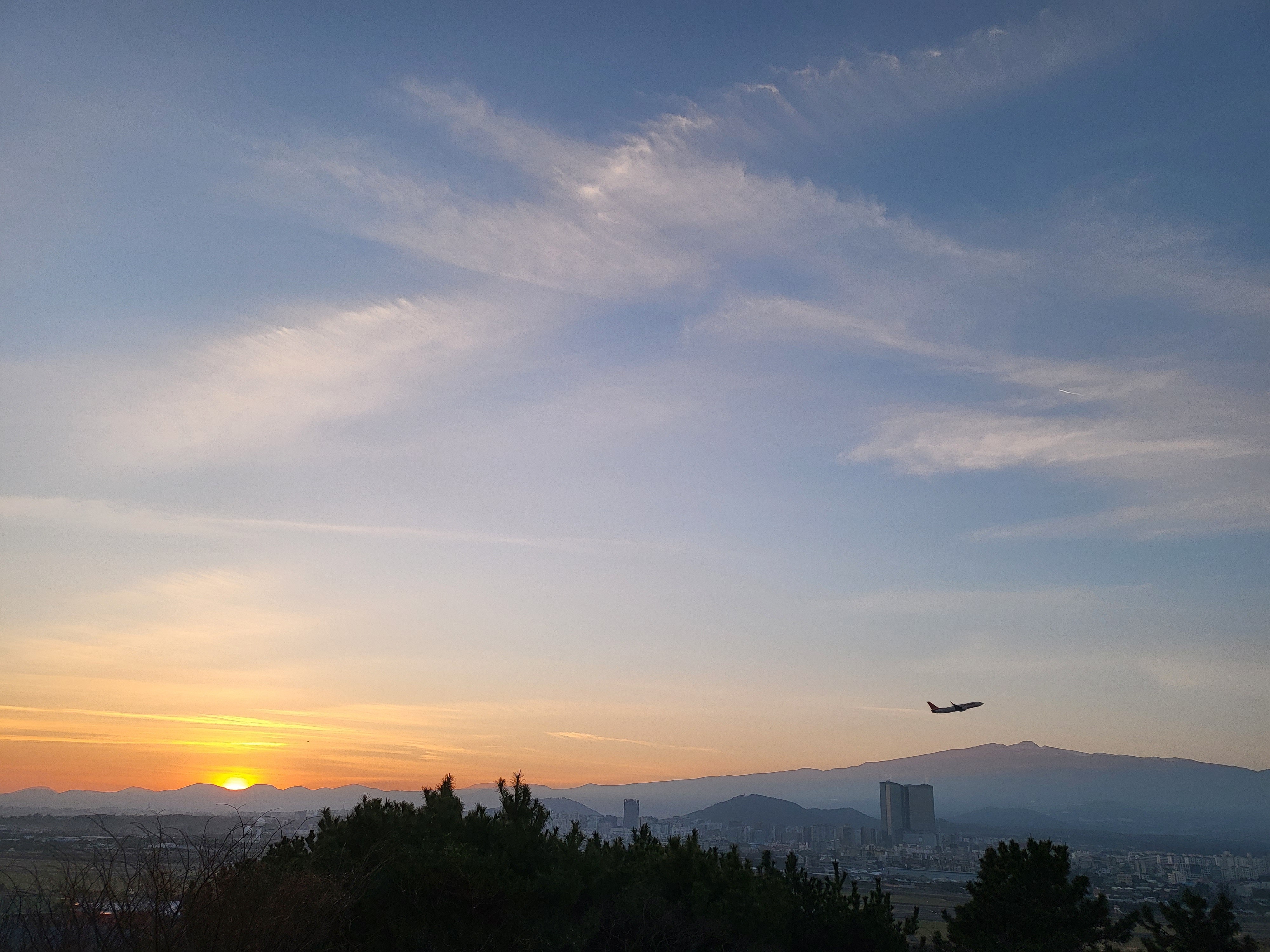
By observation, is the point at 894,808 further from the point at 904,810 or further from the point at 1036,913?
the point at 1036,913

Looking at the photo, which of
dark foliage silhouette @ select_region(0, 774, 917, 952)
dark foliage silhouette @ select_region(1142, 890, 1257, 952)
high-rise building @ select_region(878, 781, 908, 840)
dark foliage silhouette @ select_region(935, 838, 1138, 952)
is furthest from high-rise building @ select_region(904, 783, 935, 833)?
dark foliage silhouette @ select_region(0, 774, 917, 952)

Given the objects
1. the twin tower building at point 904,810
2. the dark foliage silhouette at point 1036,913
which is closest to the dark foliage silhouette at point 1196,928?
the dark foliage silhouette at point 1036,913

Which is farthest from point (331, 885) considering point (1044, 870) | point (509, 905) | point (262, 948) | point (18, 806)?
point (18, 806)

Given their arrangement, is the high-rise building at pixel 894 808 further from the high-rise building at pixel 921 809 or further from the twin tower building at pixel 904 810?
the high-rise building at pixel 921 809

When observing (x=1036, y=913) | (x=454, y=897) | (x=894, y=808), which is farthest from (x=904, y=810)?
(x=454, y=897)

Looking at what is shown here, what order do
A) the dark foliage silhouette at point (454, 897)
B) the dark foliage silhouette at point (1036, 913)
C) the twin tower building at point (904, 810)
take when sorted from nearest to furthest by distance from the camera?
the dark foliage silhouette at point (454, 897), the dark foliage silhouette at point (1036, 913), the twin tower building at point (904, 810)

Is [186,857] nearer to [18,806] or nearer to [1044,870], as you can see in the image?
[1044,870]

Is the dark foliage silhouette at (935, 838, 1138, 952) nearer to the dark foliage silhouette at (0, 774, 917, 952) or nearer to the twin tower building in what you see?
the dark foliage silhouette at (0, 774, 917, 952)
